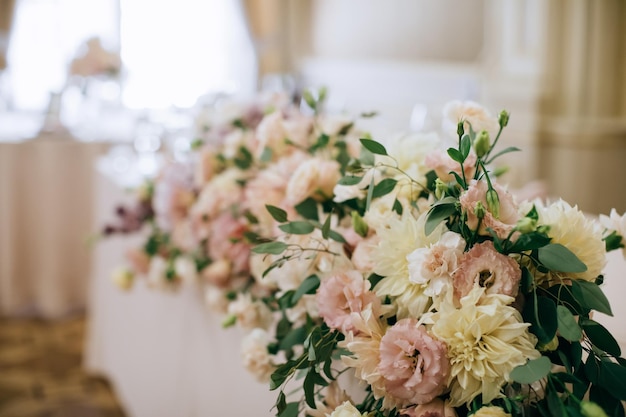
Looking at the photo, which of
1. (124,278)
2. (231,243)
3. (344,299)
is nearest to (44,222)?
(124,278)

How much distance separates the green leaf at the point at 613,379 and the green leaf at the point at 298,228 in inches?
15.0

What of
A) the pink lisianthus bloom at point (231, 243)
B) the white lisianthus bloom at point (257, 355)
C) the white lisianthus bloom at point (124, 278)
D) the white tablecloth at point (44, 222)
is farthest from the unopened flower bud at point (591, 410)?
the white tablecloth at point (44, 222)

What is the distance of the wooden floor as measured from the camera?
310 cm

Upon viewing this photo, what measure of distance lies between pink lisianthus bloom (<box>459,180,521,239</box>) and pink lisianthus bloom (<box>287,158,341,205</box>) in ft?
1.14

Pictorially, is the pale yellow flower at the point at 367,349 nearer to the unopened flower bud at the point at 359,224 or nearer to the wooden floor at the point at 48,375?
the unopened flower bud at the point at 359,224

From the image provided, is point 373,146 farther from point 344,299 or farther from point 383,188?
point 344,299

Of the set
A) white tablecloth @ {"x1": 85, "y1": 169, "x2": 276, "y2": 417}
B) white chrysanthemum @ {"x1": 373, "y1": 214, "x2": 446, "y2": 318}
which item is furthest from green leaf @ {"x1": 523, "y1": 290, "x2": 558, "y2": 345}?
white tablecloth @ {"x1": 85, "y1": 169, "x2": 276, "y2": 417}

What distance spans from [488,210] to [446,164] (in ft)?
0.37

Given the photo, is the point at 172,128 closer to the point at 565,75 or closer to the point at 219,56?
the point at 565,75

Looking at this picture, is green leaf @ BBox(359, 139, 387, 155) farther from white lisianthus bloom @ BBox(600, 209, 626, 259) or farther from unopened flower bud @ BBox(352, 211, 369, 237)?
white lisianthus bloom @ BBox(600, 209, 626, 259)

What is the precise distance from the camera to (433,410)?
0.77m

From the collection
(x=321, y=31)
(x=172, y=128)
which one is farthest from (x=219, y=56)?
(x=172, y=128)

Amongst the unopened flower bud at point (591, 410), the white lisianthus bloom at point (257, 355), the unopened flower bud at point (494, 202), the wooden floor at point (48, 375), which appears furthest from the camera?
the wooden floor at point (48, 375)

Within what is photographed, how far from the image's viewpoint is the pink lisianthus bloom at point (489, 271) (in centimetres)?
76
